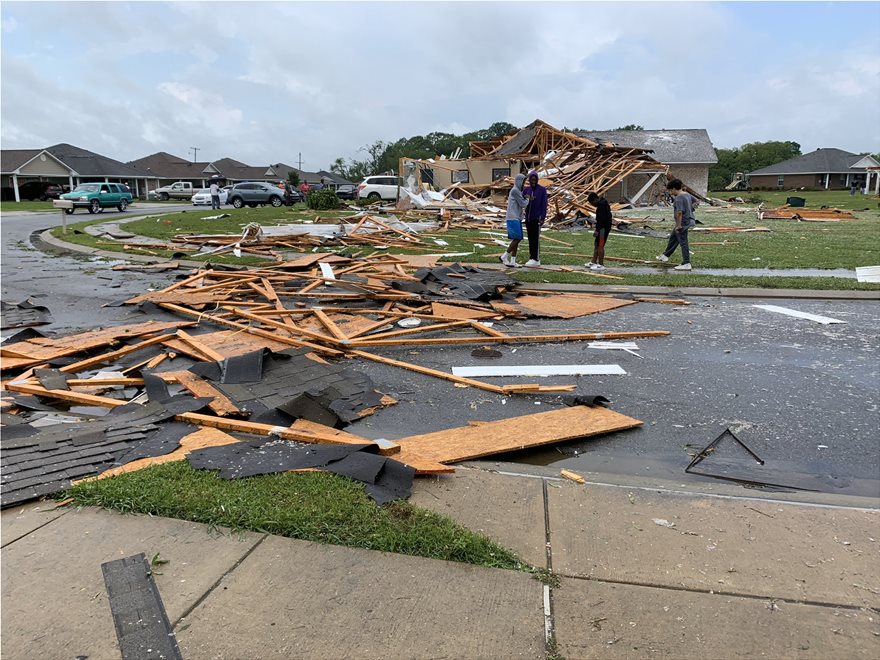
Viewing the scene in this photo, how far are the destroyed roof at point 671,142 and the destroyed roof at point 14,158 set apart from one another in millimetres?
54442

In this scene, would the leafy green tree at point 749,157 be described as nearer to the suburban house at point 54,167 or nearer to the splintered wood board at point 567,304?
the suburban house at point 54,167

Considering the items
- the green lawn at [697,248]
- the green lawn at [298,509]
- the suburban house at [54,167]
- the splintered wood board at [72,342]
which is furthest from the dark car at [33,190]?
the green lawn at [298,509]

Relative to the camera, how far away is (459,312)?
334 inches

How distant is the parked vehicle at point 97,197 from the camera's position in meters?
35.7

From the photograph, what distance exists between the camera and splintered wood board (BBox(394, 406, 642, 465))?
13.7 ft

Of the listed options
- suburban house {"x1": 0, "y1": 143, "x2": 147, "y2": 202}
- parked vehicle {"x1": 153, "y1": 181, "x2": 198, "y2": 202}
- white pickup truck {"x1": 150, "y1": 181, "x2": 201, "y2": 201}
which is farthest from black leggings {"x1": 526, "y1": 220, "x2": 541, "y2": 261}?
suburban house {"x1": 0, "y1": 143, "x2": 147, "y2": 202}

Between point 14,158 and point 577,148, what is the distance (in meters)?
57.8

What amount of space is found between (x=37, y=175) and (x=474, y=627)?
74.4 meters

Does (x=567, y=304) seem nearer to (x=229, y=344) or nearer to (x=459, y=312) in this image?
(x=459, y=312)

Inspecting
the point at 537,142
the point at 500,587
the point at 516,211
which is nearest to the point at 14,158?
the point at 537,142

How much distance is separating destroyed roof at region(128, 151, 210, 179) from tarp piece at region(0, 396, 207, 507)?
8454 cm

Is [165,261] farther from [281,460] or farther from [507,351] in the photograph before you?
[281,460]

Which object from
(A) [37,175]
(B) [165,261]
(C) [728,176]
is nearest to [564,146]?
(B) [165,261]

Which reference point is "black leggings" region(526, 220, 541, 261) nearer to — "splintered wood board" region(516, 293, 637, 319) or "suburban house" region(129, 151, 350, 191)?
"splintered wood board" region(516, 293, 637, 319)
